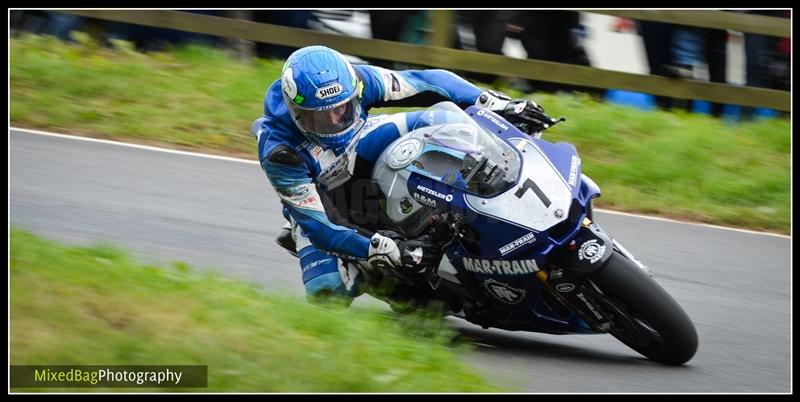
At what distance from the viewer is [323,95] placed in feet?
16.7

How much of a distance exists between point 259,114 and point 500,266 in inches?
196

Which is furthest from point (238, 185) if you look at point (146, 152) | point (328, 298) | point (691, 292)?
point (691, 292)

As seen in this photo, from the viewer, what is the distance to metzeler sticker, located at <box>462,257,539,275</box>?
16.1 ft

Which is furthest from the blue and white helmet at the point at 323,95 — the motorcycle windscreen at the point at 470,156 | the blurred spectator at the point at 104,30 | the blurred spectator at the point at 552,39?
the blurred spectator at the point at 104,30

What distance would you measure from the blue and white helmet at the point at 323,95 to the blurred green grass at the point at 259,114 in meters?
3.57

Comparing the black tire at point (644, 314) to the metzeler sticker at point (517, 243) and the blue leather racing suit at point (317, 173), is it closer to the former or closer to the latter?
the metzeler sticker at point (517, 243)

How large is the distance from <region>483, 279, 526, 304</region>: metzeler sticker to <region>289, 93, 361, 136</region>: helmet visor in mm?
1033

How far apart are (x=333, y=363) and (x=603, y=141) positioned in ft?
17.7

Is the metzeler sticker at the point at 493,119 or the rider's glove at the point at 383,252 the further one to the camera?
the metzeler sticker at the point at 493,119

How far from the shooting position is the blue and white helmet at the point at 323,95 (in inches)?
201

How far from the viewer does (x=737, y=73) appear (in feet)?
30.2

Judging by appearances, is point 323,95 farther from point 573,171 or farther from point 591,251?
point 591,251

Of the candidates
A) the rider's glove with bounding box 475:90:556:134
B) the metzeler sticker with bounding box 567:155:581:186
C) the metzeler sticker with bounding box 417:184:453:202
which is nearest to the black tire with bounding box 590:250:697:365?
the metzeler sticker with bounding box 567:155:581:186

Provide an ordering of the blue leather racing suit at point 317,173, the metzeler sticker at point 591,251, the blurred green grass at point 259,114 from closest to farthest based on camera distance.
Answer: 1. the metzeler sticker at point 591,251
2. the blue leather racing suit at point 317,173
3. the blurred green grass at point 259,114
